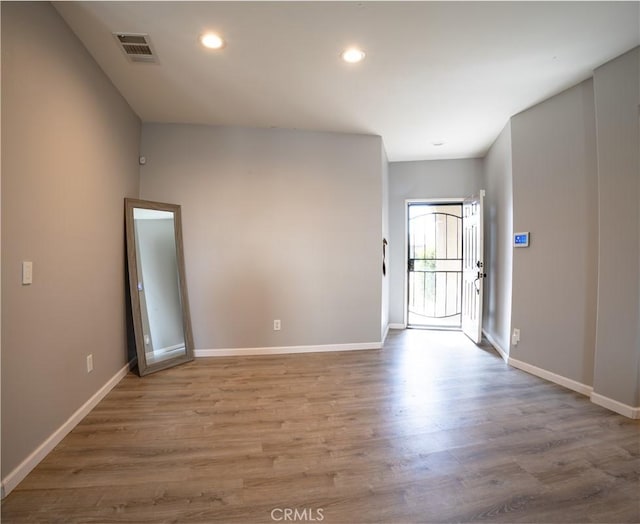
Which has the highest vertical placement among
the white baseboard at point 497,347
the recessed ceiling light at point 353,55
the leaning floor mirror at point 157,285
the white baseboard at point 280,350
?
the recessed ceiling light at point 353,55

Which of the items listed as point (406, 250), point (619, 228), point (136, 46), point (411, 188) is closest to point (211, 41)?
point (136, 46)

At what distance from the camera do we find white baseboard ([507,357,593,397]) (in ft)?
8.63

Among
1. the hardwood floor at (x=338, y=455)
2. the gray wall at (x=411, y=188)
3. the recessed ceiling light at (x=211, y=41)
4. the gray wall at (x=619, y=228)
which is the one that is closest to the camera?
the hardwood floor at (x=338, y=455)

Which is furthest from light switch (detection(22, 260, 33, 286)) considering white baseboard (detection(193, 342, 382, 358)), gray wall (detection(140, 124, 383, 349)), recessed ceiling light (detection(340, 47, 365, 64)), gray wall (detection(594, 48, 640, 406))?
gray wall (detection(594, 48, 640, 406))

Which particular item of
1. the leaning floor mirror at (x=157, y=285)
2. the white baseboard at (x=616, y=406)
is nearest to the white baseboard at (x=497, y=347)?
the white baseboard at (x=616, y=406)

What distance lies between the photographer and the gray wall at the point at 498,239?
346 centimetres

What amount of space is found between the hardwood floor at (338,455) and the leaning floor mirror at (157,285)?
35 cm

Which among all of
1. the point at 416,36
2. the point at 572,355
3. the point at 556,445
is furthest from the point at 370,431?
the point at 416,36

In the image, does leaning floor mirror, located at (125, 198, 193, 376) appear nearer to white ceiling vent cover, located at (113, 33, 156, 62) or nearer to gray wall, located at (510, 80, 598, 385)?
white ceiling vent cover, located at (113, 33, 156, 62)

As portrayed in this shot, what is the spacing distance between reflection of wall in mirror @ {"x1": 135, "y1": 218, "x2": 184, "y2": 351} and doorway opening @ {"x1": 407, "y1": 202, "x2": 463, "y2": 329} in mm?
3620

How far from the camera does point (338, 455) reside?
5.95ft

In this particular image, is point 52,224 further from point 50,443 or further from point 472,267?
point 472,267

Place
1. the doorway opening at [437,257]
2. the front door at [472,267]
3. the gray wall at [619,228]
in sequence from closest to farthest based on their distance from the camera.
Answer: the gray wall at [619,228] < the front door at [472,267] < the doorway opening at [437,257]

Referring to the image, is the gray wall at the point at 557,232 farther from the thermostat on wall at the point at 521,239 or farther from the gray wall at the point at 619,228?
the gray wall at the point at 619,228
